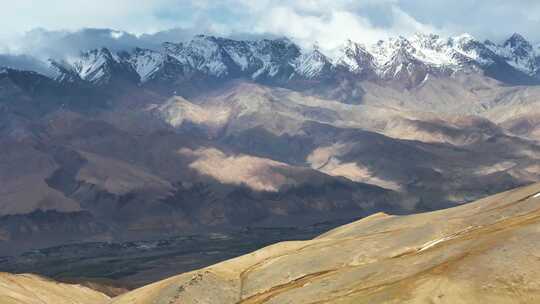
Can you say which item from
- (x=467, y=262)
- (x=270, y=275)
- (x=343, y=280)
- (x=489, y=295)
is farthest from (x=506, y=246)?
(x=270, y=275)

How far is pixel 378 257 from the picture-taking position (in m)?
189

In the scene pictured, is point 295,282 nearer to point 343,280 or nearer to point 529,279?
point 343,280

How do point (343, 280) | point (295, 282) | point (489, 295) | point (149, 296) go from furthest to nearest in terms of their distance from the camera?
point (149, 296)
point (295, 282)
point (343, 280)
point (489, 295)

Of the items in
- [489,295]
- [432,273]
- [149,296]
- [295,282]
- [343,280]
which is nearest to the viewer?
[489,295]

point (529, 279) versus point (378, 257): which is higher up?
point (378, 257)

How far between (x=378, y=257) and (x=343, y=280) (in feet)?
85.0

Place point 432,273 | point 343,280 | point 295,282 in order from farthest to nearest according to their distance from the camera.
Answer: point 295,282 < point 343,280 < point 432,273

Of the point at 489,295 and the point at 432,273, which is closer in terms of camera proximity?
the point at 489,295

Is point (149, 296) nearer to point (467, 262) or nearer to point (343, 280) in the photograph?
point (343, 280)

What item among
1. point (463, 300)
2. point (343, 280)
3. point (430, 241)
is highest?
point (430, 241)

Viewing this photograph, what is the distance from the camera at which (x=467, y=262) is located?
14638 cm

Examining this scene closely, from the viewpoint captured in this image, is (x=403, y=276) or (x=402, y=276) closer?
(x=403, y=276)

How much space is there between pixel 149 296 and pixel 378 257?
55210 mm

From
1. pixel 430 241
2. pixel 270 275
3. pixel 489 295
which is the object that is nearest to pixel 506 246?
pixel 489 295
